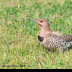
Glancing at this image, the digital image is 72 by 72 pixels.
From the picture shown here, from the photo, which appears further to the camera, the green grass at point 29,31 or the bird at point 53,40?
the bird at point 53,40

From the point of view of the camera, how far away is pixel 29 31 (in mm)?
7055

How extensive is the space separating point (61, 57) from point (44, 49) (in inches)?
34.8

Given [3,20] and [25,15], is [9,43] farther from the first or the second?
[25,15]

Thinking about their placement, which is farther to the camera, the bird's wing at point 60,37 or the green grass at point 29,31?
the bird's wing at point 60,37

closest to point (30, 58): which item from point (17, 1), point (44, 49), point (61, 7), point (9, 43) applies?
point (44, 49)

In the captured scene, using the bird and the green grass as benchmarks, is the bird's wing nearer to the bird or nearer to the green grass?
the bird

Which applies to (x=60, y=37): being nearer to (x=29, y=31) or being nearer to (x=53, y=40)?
(x=53, y=40)

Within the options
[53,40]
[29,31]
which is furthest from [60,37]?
[29,31]

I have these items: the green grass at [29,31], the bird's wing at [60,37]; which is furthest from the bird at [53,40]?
the green grass at [29,31]

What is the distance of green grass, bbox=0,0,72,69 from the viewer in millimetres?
5086

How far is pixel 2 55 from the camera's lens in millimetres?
5477

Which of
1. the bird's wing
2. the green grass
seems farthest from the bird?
the green grass

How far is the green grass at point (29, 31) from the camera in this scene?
5086 millimetres

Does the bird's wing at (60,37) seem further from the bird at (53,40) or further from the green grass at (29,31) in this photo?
the green grass at (29,31)
